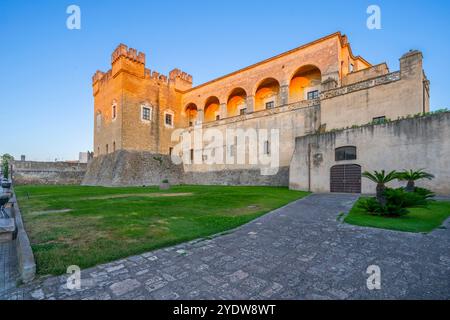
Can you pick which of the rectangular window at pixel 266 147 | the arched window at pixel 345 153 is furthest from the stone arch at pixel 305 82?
the arched window at pixel 345 153

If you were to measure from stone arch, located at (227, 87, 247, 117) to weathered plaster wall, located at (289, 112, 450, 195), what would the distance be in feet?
47.2

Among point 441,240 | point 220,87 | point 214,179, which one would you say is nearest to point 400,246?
point 441,240

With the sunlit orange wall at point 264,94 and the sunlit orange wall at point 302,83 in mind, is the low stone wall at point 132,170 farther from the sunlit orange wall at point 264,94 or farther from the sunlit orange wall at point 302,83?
the sunlit orange wall at point 302,83

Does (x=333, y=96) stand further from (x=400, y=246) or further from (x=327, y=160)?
(x=400, y=246)

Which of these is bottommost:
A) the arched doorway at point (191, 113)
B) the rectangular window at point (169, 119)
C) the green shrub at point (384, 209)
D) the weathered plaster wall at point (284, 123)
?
the green shrub at point (384, 209)

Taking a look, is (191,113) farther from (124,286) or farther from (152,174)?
(124,286)

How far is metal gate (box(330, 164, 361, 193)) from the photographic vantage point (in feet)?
44.1

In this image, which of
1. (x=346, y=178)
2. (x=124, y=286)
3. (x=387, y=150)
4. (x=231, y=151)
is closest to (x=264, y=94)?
(x=231, y=151)

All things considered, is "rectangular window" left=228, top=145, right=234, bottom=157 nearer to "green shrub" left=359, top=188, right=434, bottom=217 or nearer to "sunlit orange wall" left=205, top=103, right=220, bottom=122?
"sunlit orange wall" left=205, top=103, right=220, bottom=122

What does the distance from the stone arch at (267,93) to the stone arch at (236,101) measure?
1925mm

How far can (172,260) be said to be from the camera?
3.61 m

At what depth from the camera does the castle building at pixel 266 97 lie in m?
14.8

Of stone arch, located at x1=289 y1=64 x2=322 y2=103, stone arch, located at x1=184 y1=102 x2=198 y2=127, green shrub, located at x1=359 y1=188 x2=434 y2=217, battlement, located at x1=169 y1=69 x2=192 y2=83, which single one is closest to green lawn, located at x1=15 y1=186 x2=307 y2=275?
green shrub, located at x1=359 y1=188 x2=434 y2=217

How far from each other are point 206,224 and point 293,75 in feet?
71.4
